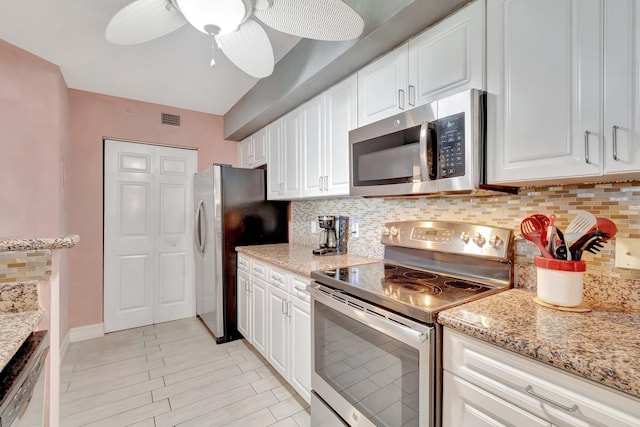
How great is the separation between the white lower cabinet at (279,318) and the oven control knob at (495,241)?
0.97 meters

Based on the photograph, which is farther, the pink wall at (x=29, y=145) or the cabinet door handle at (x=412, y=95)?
the pink wall at (x=29, y=145)

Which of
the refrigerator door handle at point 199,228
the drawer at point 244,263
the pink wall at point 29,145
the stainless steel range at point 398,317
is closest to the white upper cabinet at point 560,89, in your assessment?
the stainless steel range at point 398,317

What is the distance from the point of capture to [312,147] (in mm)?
2270

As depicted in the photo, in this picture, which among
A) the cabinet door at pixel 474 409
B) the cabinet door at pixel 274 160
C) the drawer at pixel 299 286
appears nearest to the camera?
the cabinet door at pixel 474 409

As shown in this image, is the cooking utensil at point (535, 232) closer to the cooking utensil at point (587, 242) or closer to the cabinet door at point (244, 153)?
the cooking utensil at point (587, 242)

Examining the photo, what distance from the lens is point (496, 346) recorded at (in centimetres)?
88

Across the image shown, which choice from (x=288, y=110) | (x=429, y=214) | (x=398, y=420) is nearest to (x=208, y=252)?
(x=288, y=110)

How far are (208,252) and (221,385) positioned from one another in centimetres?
127

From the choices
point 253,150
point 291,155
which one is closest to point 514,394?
point 291,155

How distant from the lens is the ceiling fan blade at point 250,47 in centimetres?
140

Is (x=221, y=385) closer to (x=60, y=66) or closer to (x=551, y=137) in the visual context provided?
(x=551, y=137)

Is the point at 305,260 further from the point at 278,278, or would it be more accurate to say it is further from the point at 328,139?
the point at 328,139

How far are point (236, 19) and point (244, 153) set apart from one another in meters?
2.48

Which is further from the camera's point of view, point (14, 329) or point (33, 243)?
point (33, 243)
